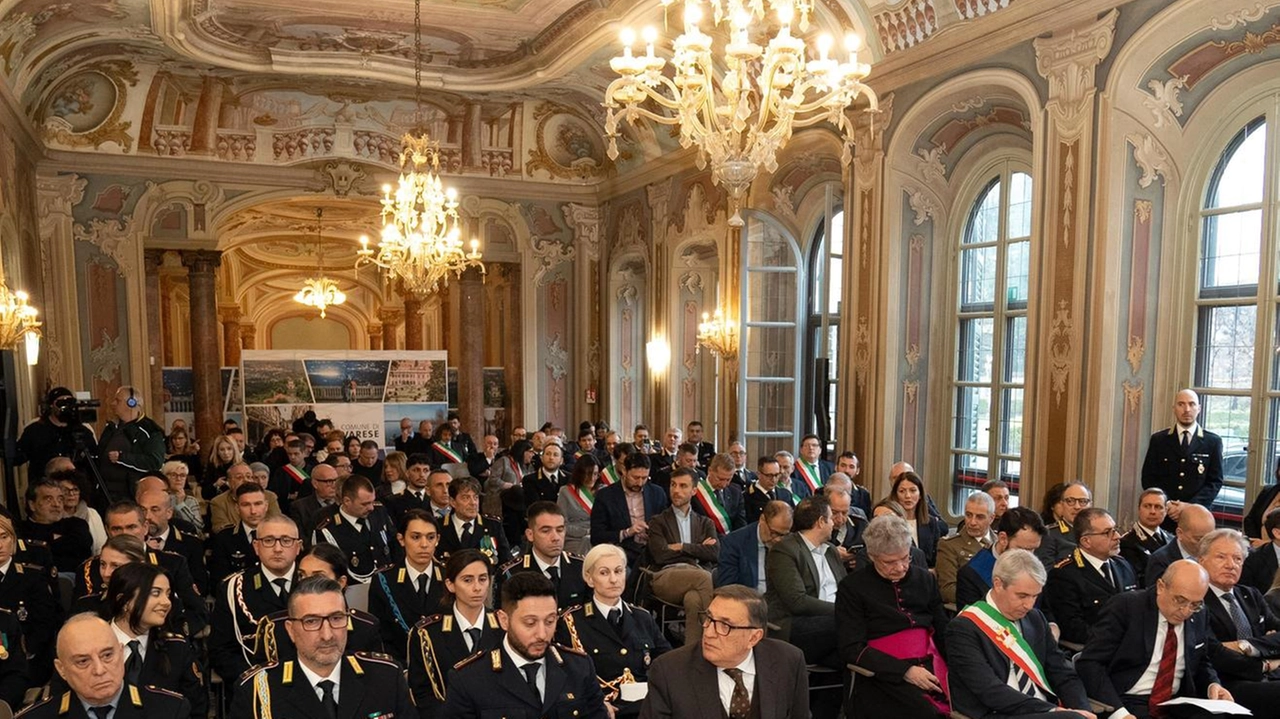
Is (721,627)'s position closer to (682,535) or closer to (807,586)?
(807,586)

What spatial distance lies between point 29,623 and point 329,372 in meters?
8.93

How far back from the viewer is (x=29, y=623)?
4184mm

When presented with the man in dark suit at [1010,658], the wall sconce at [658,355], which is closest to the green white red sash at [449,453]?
the wall sconce at [658,355]

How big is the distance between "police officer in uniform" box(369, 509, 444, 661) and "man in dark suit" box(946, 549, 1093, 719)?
7.72 feet

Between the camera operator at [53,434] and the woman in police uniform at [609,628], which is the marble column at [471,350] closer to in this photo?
the camera operator at [53,434]

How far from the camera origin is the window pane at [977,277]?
27.3ft

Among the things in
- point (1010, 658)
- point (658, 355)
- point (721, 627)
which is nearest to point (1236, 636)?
point (1010, 658)

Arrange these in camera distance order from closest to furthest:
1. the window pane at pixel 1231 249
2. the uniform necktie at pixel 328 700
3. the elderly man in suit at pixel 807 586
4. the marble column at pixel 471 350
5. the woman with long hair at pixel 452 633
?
the uniform necktie at pixel 328 700 → the woman with long hair at pixel 452 633 → the elderly man in suit at pixel 807 586 → the window pane at pixel 1231 249 → the marble column at pixel 471 350

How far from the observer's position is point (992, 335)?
8297mm

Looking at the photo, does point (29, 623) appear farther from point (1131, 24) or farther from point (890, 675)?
point (1131, 24)

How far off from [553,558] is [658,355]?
853cm

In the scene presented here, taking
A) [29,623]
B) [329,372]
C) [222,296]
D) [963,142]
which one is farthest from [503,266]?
[222,296]

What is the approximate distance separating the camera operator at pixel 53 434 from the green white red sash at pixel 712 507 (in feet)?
16.3

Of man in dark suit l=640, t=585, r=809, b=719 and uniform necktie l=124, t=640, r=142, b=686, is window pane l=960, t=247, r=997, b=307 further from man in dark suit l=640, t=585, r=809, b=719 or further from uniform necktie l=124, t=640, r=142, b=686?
uniform necktie l=124, t=640, r=142, b=686
